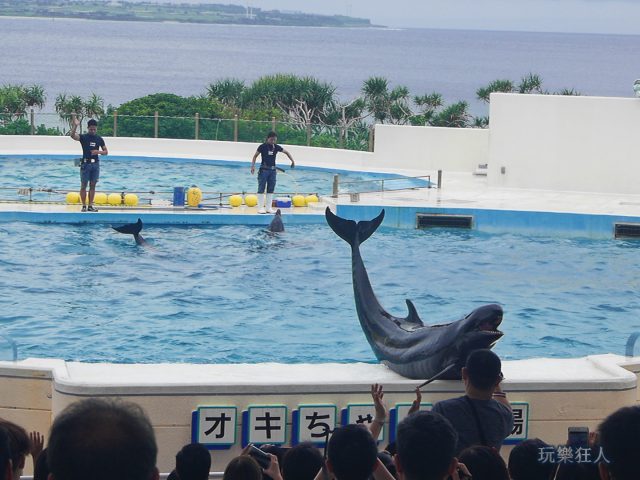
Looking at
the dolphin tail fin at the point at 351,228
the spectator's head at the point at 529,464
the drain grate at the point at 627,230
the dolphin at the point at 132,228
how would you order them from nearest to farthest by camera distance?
the spectator's head at the point at 529,464, the dolphin tail fin at the point at 351,228, the dolphin at the point at 132,228, the drain grate at the point at 627,230

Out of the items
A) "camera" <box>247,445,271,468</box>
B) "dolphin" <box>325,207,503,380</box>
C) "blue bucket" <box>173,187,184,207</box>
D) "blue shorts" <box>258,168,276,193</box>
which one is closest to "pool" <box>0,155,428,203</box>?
"blue shorts" <box>258,168,276,193</box>

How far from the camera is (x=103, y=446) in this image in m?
2.21

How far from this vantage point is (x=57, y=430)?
2.31 m

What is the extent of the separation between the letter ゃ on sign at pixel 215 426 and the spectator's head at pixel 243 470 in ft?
7.19

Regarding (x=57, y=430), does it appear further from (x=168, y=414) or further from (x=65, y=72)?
(x=65, y=72)

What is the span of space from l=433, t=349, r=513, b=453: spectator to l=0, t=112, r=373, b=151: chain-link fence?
17.7 m

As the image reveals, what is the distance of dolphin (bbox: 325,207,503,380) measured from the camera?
590 cm

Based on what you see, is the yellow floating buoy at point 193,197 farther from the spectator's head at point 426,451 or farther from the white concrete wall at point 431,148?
the spectator's head at point 426,451

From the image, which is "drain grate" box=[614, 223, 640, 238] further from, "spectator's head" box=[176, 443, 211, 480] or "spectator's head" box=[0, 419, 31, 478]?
"spectator's head" box=[0, 419, 31, 478]

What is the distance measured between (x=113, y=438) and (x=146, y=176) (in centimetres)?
1834

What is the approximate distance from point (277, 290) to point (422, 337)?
598 centimetres

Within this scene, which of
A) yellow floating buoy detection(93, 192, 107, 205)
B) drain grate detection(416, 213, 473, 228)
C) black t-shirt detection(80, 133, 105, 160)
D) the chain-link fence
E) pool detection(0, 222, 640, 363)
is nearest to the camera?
pool detection(0, 222, 640, 363)

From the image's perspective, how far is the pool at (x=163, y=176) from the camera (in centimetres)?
1905

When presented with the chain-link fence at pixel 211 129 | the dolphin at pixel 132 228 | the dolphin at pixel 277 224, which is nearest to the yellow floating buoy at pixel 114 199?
the dolphin at pixel 132 228
